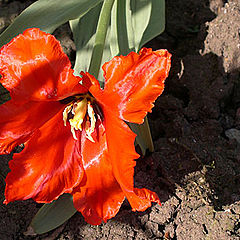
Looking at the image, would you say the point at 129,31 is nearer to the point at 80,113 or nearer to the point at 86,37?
the point at 86,37

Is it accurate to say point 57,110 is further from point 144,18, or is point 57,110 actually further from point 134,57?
point 144,18

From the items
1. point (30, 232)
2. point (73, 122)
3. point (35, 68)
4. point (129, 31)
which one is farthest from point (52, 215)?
point (129, 31)

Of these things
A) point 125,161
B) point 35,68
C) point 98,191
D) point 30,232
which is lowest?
point 30,232

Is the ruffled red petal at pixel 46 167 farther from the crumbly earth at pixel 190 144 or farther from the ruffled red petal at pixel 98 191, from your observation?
the crumbly earth at pixel 190 144

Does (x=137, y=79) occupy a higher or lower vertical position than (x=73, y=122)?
higher

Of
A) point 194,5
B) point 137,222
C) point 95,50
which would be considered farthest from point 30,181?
point 194,5

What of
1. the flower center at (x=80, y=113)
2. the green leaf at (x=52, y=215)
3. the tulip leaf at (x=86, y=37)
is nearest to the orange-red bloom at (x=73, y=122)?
the flower center at (x=80, y=113)
